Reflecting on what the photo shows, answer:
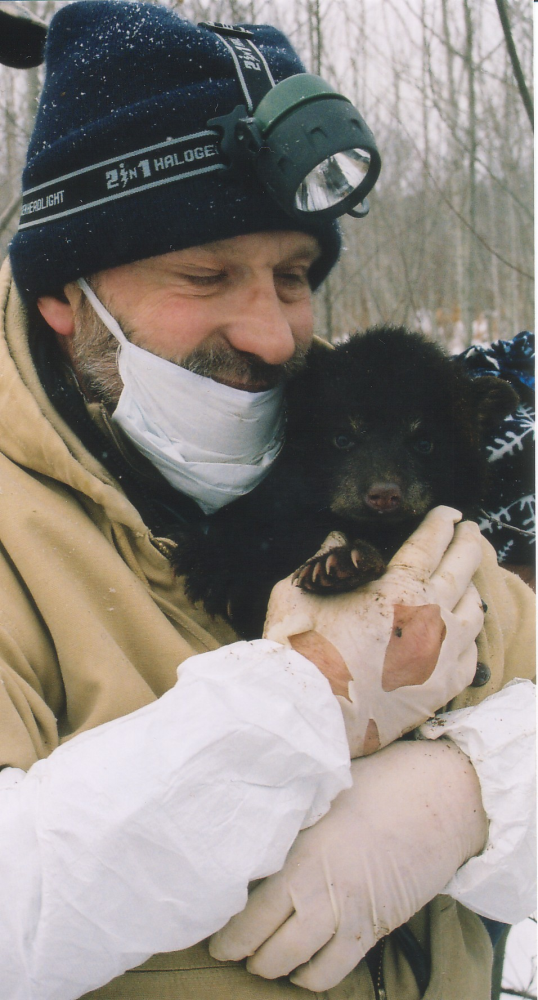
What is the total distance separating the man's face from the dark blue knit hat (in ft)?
0.16

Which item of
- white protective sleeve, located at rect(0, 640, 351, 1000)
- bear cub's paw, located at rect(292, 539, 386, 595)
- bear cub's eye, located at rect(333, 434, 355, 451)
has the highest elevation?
bear cub's eye, located at rect(333, 434, 355, 451)

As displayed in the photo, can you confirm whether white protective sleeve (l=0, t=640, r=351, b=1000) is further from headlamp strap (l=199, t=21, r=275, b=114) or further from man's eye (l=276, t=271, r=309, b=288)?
headlamp strap (l=199, t=21, r=275, b=114)

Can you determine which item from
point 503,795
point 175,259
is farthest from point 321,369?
point 503,795

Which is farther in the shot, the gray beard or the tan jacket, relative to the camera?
the gray beard

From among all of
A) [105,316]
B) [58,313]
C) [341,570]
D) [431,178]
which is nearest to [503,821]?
[341,570]

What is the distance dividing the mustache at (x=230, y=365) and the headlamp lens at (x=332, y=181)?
1.31 ft

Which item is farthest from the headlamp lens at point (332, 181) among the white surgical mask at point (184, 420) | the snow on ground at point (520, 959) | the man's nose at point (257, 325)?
the snow on ground at point (520, 959)

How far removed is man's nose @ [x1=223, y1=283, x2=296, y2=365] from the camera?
1.89 m

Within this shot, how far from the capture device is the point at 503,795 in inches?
55.7

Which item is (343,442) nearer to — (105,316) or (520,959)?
(105,316)

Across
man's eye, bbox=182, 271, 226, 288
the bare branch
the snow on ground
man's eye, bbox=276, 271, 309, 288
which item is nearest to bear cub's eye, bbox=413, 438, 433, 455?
man's eye, bbox=276, 271, 309, 288

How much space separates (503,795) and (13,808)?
0.92 meters

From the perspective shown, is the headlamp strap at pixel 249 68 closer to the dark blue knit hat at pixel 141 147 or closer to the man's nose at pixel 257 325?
the dark blue knit hat at pixel 141 147

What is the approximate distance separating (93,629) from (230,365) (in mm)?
792
